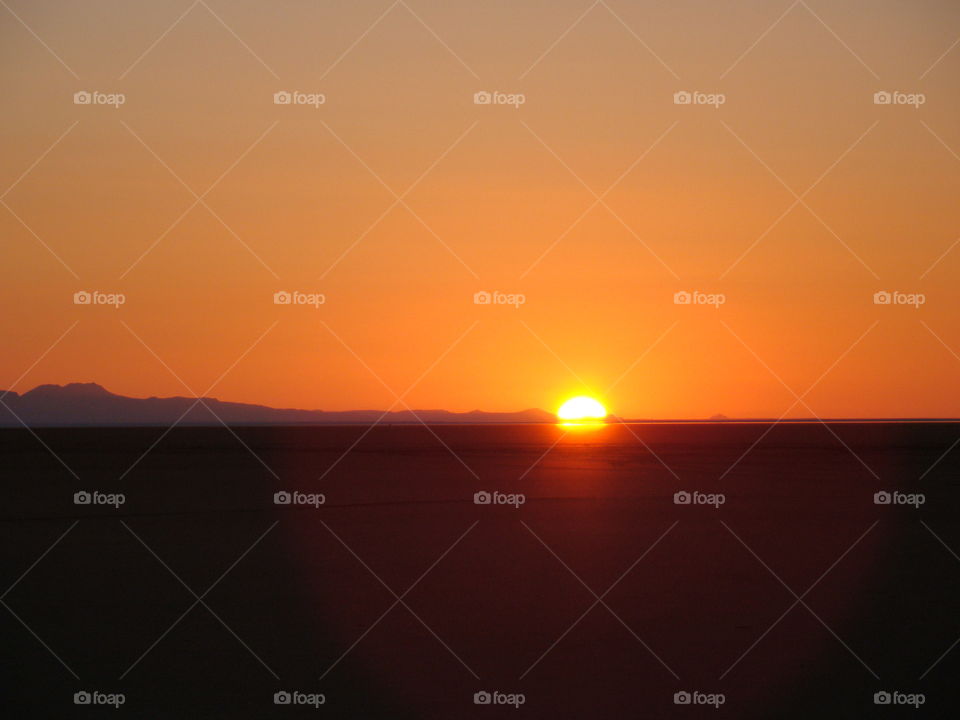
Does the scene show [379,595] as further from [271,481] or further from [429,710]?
[271,481]

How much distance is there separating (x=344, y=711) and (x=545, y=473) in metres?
15.9

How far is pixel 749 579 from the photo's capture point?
10.8 metres
